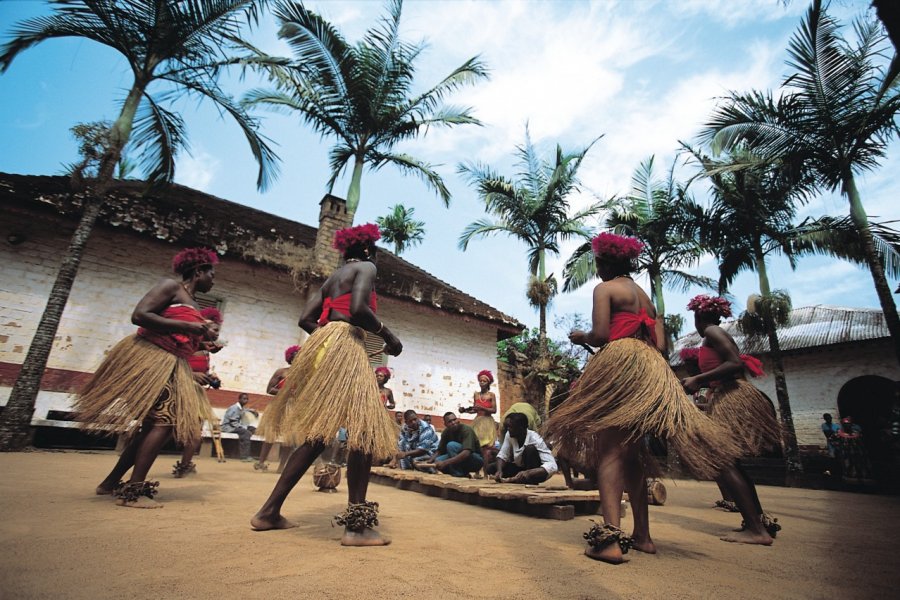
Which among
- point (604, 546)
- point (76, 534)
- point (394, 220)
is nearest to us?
point (76, 534)

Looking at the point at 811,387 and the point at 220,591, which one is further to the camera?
the point at 811,387

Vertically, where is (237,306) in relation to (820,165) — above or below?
below

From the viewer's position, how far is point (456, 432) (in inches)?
268

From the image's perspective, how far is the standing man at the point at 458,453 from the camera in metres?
6.37

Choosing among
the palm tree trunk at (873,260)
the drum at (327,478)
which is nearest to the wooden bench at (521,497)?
the drum at (327,478)

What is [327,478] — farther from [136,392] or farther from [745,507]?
[745,507]

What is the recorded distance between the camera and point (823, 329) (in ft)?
51.6

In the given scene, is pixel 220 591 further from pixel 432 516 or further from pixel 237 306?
pixel 237 306

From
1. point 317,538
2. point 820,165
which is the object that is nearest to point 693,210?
point 820,165

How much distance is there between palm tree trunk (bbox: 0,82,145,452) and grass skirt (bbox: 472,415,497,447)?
21.2 ft

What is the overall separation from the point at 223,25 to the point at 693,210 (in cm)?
1227

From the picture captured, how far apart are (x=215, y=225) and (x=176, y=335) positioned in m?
7.41

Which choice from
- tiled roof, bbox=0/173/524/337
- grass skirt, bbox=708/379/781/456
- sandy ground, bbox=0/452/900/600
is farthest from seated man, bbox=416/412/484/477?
tiled roof, bbox=0/173/524/337

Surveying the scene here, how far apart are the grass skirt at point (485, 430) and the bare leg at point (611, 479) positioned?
536 centimetres
